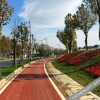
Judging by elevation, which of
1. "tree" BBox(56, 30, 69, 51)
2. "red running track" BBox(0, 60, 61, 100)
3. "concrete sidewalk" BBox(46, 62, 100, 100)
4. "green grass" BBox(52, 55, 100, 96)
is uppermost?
"tree" BBox(56, 30, 69, 51)

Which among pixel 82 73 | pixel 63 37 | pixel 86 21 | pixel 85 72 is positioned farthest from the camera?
pixel 63 37

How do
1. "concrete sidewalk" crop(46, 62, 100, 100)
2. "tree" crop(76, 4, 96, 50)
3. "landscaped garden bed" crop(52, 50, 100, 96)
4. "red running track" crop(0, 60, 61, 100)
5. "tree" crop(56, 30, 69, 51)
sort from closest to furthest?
"concrete sidewalk" crop(46, 62, 100, 100), "red running track" crop(0, 60, 61, 100), "landscaped garden bed" crop(52, 50, 100, 96), "tree" crop(76, 4, 96, 50), "tree" crop(56, 30, 69, 51)

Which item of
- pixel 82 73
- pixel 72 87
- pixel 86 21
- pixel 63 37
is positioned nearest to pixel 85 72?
pixel 82 73

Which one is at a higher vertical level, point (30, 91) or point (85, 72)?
point (85, 72)

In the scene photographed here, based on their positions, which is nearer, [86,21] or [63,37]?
[86,21]

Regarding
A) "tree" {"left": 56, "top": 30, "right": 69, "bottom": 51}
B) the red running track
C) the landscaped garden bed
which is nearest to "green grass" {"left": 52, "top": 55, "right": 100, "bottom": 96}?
the landscaped garden bed

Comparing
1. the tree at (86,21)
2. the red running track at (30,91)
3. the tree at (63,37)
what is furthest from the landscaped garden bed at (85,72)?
the tree at (63,37)

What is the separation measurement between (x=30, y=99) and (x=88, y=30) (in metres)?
54.3

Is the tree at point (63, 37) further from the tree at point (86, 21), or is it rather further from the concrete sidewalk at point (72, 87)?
the concrete sidewalk at point (72, 87)

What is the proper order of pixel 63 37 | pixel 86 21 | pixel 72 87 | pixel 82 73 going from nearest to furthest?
pixel 72 87 → pixel 82 73 → pixel 86 21 → pixel 63 37

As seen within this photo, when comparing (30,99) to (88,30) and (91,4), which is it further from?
(88,30)

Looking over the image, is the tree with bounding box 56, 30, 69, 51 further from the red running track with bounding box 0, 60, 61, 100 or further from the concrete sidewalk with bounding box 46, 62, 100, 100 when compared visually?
the red running track with bounding box 0, 60, 61, 100

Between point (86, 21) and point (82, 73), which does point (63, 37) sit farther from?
point (82, 73)

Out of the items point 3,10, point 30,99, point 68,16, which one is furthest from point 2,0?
point 68,16
